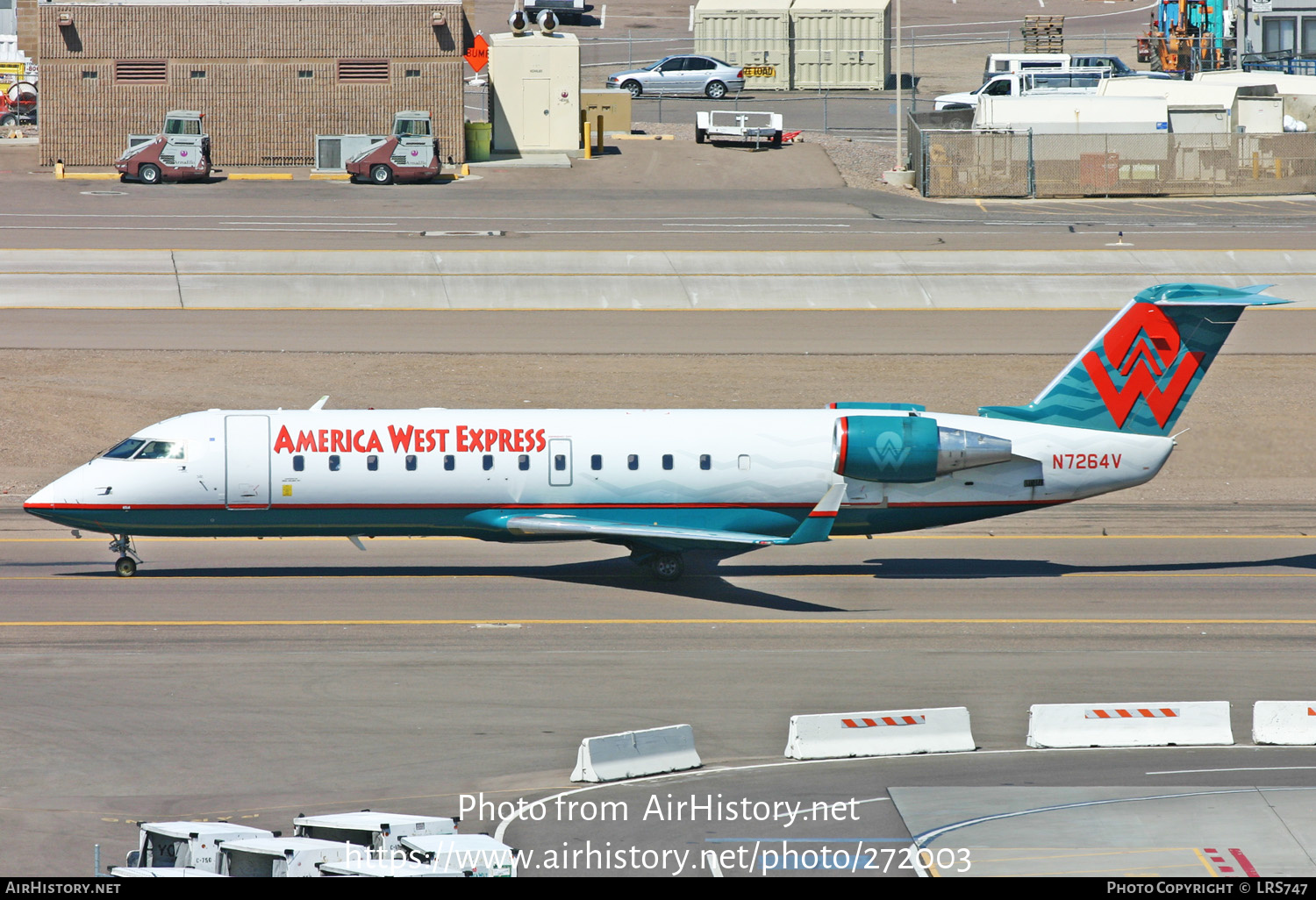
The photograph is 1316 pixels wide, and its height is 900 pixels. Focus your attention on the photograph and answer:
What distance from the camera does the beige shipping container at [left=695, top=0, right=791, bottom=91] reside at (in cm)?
8956

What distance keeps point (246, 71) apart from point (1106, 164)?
39.3 m

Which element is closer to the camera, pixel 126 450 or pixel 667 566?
pixel 126 450

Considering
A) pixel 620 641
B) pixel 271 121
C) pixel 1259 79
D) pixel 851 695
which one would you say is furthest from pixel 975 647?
pixel 1259 79

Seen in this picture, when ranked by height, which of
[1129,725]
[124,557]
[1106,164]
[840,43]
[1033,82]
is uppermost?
[840,43]

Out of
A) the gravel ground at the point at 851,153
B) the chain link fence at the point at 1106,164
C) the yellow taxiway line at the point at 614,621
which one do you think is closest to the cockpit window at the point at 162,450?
the yellow taxiway line at the point at 614,621

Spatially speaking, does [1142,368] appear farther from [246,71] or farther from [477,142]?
[246,71]

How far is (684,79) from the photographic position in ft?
287

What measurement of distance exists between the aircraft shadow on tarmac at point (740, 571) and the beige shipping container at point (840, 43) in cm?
6399

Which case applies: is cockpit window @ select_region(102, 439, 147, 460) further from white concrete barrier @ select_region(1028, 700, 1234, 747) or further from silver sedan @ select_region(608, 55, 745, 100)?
silver sedan @ select_region(608, 55, 745, 100)

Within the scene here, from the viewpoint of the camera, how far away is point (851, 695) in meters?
22.3

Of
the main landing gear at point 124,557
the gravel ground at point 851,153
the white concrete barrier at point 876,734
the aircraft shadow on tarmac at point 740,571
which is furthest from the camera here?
the gravel ground at point 851,153

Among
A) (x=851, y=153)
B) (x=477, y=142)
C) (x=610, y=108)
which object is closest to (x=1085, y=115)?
(x=851, y=153)

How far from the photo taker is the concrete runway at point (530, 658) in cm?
1884

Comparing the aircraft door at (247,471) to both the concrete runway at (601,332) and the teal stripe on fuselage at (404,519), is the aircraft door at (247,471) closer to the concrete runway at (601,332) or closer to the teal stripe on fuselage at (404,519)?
the teal stripe on fuselage at (404,519)
